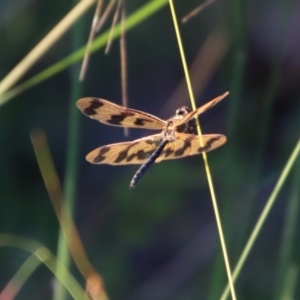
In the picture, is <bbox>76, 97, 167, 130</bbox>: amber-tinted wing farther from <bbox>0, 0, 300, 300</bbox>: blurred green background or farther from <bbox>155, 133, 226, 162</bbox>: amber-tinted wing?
→ <bbox>0, 0, 300, 300</bbox>: blurred green background

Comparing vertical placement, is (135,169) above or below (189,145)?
below

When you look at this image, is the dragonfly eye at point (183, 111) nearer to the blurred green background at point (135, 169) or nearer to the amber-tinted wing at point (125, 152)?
the amber-tinted wing at point (125, 152)

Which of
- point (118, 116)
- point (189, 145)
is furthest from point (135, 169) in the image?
point (189, 145)

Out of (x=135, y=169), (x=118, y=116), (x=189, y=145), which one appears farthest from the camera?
(x=135, y=169)

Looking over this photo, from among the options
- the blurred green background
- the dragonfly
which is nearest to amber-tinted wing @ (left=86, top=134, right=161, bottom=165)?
the dragonfly

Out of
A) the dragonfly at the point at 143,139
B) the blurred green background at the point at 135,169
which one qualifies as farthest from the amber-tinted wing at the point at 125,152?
the blurred green background at the point at 135,169

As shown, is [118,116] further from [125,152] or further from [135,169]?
[135,169]
